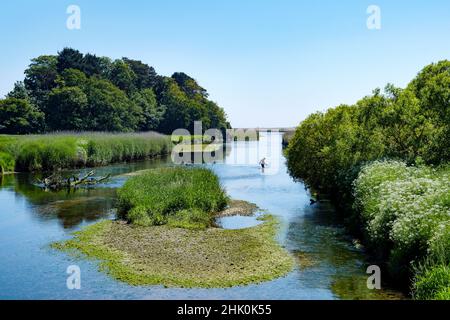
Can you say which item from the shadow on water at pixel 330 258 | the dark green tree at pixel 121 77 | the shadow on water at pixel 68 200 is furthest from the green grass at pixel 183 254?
the dark green tree at pixel 121 77

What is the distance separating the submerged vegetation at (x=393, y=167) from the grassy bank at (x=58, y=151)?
3025cm

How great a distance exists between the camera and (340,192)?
96.0 feet

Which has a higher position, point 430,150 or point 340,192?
point 430,150

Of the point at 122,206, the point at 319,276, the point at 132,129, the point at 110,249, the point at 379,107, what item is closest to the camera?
the point at 319,276

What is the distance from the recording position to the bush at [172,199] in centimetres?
2639

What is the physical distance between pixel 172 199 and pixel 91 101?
67.7 m

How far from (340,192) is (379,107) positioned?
21.6 ft

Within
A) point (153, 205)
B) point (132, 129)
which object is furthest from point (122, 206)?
point (132, 129)

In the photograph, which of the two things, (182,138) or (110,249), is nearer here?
(110,249)

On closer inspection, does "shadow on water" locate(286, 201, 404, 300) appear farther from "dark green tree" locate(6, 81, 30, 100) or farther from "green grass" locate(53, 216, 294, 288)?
"dark green tree" locate(6, 81, 30, 100)

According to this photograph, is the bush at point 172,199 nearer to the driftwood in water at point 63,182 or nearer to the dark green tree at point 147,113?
the driftwood in water at point 63,182

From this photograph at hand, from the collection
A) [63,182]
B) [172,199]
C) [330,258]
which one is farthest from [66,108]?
[330,258]

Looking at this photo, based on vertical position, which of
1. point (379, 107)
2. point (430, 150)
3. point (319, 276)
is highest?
point (379, 107)
